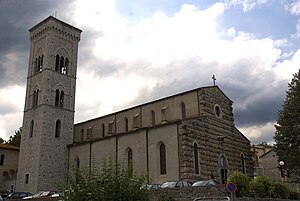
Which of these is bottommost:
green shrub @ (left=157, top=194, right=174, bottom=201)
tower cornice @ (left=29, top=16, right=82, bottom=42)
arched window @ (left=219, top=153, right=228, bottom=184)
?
green shrub @ (left=157, top=194, right=174, bottom=201)

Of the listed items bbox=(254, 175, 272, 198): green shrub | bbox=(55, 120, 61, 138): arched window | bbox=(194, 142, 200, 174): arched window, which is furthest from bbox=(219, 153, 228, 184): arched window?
bbox=(55, 120, 61, 138): arched window

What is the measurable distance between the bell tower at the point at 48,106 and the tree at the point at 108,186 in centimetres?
3430

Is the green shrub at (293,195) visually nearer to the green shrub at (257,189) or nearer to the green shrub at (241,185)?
the green shrub at (257,189)

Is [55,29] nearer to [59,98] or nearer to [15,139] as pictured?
[59,98]

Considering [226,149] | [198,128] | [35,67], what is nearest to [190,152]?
[198,128]

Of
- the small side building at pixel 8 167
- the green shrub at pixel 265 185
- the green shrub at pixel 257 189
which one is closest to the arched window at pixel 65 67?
the small side building at pixel 8 167

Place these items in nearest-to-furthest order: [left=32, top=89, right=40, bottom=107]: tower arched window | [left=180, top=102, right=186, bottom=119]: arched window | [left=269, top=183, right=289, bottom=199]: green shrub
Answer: [left=269, top=183, right=289, bottom=199]: green shrub → [left=180, top=102, right=186, bottom=119]: arched window → [left=32, top=89, right=40, bottom=107]: tower arched window

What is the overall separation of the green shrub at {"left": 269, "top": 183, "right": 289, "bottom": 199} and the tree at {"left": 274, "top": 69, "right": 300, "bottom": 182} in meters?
12.6

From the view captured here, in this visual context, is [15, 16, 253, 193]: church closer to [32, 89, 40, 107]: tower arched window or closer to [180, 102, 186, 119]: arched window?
[32, 89, 40, 107]: tower arched window

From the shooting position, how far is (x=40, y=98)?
4934cm

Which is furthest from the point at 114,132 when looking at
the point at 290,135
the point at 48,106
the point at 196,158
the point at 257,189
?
the point at 257,189

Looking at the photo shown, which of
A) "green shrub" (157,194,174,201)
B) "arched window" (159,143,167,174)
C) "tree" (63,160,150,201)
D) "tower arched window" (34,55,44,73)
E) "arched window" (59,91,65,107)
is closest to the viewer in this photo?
"tree" (63,160,150,201)

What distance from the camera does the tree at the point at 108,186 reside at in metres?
11.9

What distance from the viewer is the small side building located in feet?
171
